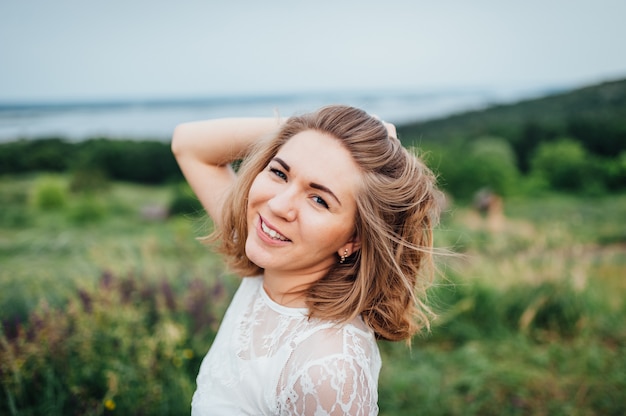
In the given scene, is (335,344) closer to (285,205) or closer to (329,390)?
(329,390)

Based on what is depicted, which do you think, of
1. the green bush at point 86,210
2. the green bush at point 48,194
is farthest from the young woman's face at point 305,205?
the green bush at point 48,194

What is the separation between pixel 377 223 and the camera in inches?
64.7

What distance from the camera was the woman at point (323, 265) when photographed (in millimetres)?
1417

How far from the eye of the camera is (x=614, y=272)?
246 inches

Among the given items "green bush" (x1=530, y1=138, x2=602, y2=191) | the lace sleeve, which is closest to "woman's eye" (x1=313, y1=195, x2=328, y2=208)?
the lace sleeve

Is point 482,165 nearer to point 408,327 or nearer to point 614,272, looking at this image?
point 614,272

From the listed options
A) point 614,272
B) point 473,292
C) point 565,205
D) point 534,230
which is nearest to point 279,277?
point 473,292

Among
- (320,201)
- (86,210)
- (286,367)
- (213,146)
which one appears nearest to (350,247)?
(320,201)

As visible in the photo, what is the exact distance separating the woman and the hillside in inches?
382

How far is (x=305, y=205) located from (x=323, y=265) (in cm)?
37

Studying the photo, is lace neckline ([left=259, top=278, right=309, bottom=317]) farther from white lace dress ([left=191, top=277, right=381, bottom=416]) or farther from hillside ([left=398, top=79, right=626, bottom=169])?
hillside ([left=398, top=79, right=626, bottom=169])

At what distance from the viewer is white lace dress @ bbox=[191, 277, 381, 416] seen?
133cm

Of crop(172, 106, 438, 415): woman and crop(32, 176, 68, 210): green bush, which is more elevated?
crop(172, 106, 438, 415): woman

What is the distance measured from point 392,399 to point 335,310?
244 cm
